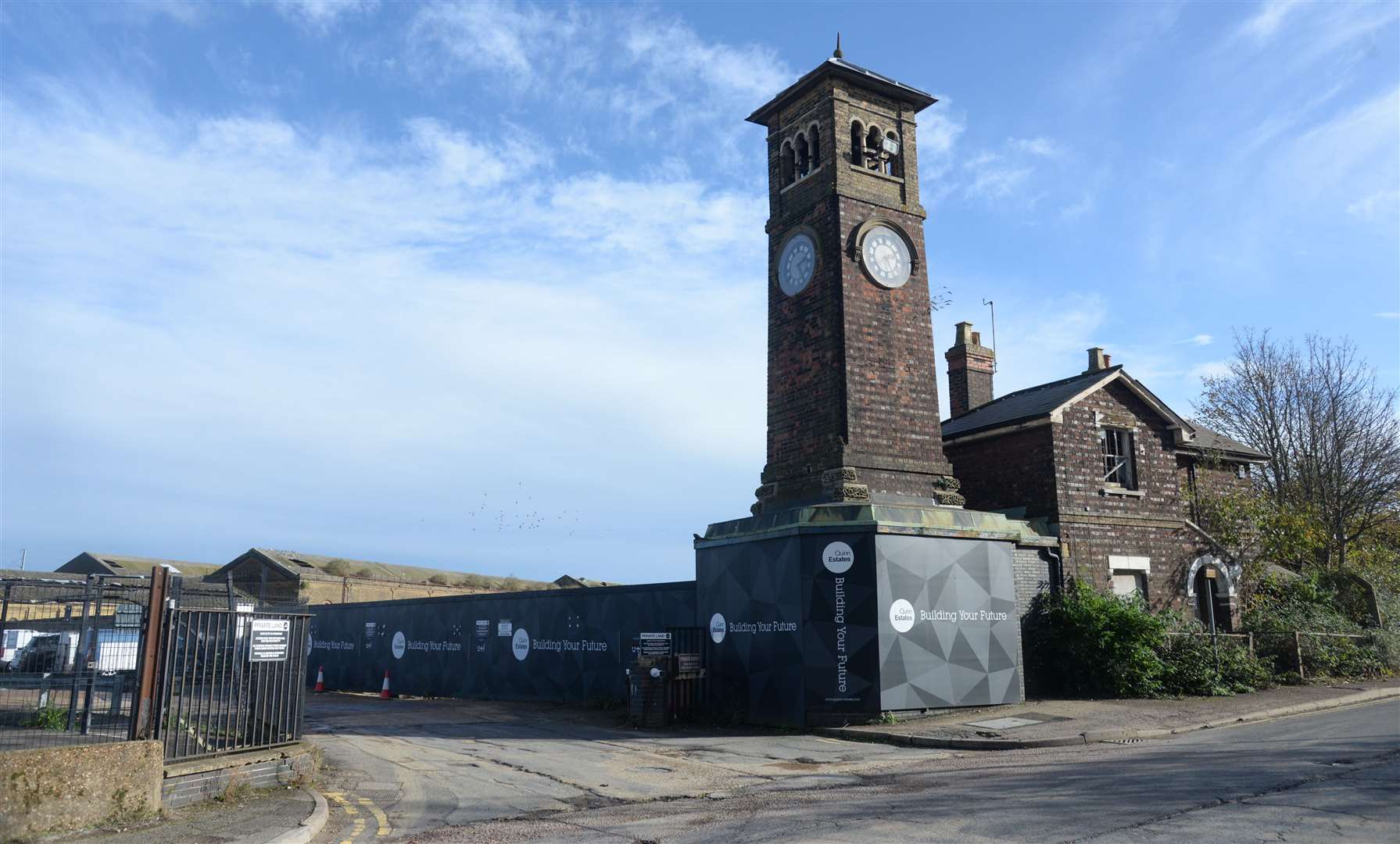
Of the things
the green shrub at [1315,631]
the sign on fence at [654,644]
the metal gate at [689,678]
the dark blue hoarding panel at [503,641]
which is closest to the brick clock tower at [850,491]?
the metal gate at [689,678]

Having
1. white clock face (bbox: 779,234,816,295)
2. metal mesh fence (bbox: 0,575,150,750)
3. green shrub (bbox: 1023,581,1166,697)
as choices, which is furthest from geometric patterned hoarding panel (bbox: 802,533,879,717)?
metal mesh fence (bbox: 0,575,150,750)

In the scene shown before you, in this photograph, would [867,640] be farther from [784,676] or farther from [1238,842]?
[1238,842]

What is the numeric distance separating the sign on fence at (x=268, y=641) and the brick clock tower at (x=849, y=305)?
10719mm

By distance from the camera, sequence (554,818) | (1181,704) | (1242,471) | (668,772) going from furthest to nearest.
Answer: (1242,471), (1181,704), (668,772), (554,818)

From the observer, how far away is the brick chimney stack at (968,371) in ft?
98.4

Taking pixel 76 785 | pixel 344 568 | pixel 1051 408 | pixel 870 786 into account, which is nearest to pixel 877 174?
pixel 1051 408

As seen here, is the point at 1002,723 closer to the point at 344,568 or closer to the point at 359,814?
the point at 359,814

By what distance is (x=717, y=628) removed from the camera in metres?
19.2

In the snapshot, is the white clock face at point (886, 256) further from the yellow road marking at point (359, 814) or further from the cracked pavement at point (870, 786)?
the yellow road marking at point (359, 814)

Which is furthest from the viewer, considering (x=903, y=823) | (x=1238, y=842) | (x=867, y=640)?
(x=867, y=640)


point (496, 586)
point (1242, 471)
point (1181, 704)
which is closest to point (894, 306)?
point (1181, 704)

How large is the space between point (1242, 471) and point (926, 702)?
1907 centimetres

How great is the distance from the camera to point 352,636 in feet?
105

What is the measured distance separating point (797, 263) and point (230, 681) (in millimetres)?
14946
